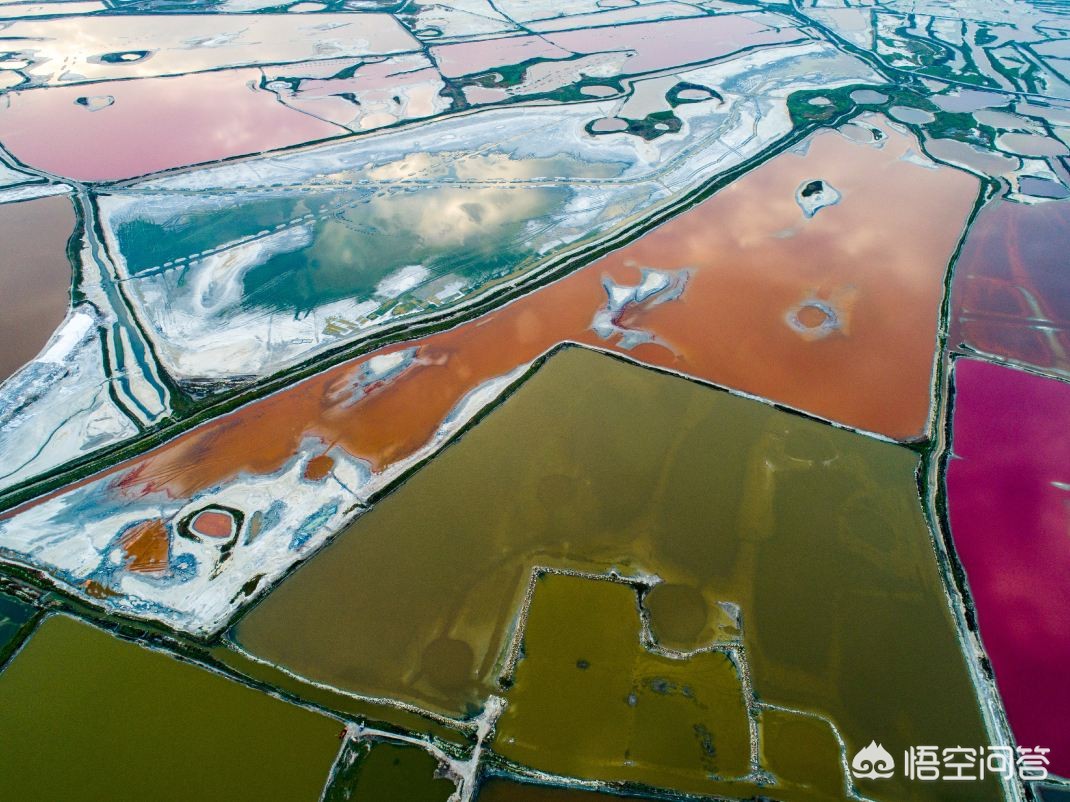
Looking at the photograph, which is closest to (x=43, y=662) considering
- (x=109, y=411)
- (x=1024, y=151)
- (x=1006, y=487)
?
(x=109, y=411)

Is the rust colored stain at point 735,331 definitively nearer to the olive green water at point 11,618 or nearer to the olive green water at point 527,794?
the olive green water at point 11,618

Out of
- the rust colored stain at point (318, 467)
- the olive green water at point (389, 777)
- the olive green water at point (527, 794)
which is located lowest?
the olive green water at point (527, 794)

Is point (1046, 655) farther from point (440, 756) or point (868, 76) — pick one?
point (868, 76)

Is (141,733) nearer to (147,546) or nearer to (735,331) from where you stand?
(147,546)

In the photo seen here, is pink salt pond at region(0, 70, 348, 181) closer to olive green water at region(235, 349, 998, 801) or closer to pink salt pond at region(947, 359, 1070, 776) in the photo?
olive green water at region(235, 349, 998, 801)

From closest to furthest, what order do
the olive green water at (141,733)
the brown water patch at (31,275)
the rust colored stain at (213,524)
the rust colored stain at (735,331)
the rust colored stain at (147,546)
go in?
the olive green water at (141,733) < the rust colored stain at (147,546) < the rust colored stain at (213,524) < the rust colored stain at (735,331) < the brown water patch at (31,275)

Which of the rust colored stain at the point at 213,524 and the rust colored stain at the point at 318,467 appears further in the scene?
the rust colored stain at the point at 318,467

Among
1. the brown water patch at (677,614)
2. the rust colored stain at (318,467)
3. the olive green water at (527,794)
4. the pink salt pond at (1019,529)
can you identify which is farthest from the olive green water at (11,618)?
the pink salt pond at (1019,529)

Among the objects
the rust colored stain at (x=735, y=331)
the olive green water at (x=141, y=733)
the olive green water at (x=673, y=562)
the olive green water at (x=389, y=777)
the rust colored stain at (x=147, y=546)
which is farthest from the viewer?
the rust colored stain at (x=735, y=331)
